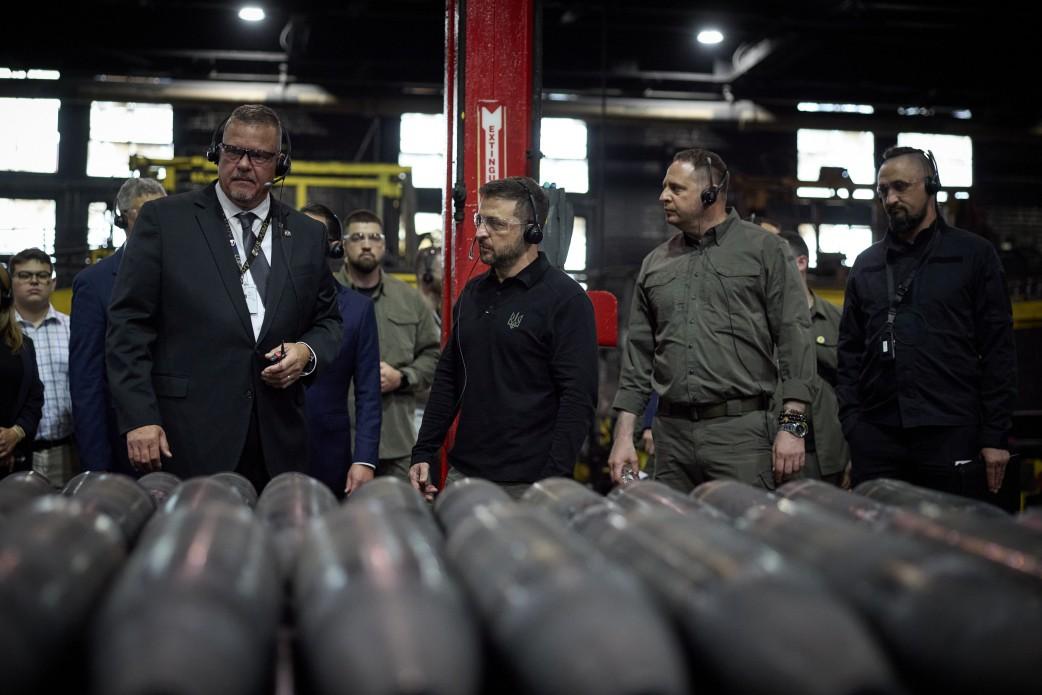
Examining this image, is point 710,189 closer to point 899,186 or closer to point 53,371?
point 899,186

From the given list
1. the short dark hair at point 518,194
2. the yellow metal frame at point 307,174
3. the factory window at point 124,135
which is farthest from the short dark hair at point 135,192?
the factory window at point 124,135

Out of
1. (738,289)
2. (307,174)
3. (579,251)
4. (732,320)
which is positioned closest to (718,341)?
(732,320)

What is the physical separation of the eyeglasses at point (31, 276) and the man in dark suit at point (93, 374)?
8.21 ft

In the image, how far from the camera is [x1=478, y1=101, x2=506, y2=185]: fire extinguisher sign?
4.89 m

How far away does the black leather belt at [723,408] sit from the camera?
421 centimetres

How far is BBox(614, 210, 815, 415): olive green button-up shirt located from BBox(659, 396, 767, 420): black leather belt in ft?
0.08

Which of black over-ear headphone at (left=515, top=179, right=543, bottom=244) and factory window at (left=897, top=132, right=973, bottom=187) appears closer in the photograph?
black over-ear headphone at (left=515, top=179, right=543, bottom=244)

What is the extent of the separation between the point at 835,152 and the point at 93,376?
63.7ft

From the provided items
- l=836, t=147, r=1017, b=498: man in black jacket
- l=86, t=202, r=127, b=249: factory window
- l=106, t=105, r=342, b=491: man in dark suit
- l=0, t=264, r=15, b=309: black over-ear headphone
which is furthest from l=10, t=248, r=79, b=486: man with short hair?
l=86, t=202, r=127, b=249: factory window

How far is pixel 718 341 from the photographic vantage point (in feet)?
13.8

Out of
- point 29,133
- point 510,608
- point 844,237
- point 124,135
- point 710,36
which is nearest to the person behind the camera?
point 510,608

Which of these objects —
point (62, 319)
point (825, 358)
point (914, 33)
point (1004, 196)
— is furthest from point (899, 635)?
point (1004, 196)

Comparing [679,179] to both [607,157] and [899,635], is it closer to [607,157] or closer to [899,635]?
[899,635]

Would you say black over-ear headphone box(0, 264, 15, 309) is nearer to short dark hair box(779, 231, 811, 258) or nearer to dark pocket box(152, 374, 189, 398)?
dark pocket box(152, 374, 189, 398)
